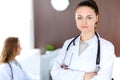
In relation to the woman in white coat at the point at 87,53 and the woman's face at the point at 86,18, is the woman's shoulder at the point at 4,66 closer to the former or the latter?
the woman in white coat at the point at 87,53

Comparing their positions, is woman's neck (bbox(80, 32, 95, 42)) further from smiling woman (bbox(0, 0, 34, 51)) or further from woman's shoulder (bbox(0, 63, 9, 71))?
smiling woman (bbox(0, 0, 34, 51))

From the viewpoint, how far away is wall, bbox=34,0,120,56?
157cm

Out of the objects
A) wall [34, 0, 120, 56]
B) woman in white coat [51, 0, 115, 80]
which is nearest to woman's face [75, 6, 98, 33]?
woman in white coat [51, 0, 115, 80]

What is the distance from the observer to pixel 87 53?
0.97m

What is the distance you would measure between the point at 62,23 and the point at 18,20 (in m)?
0.30

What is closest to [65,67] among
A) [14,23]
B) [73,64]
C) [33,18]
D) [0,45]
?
[73,64]

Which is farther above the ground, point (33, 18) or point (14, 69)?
point (33, 18)

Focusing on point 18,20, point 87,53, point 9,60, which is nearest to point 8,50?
point 9,60

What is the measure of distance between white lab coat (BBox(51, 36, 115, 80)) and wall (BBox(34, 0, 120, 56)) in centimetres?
59

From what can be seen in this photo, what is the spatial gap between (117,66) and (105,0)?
0.47 metres

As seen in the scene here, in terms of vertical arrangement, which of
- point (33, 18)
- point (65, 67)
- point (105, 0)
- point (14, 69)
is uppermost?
point (105, 0)

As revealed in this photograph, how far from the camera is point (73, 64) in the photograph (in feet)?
3.19

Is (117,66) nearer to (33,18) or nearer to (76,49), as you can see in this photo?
(76,49)

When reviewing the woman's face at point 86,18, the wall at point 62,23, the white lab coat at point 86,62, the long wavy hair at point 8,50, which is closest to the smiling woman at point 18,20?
the wall at point 62,23
